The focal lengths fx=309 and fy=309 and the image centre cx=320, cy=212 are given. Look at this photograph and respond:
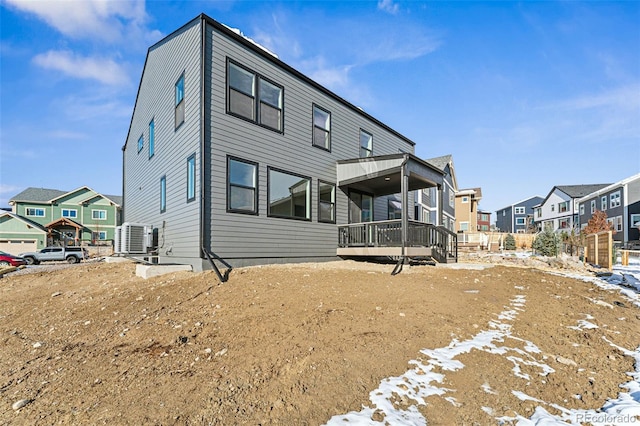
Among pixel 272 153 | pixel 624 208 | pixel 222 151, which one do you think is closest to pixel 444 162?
pixel 624 208

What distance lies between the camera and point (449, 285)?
714 cm

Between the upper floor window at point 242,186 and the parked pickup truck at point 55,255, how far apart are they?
779 inches

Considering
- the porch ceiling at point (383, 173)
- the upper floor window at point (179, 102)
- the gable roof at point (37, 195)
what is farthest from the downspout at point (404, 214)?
the gable roof at point (37, 195)

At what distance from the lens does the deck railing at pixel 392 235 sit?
32.7 feet

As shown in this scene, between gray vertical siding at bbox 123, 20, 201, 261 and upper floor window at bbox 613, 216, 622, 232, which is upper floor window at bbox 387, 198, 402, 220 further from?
upper floor window at bbox 613, 216, 622, 232

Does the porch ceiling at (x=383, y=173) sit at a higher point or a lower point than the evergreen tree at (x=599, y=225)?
higher

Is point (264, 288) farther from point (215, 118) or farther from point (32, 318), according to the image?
point (215, 118)

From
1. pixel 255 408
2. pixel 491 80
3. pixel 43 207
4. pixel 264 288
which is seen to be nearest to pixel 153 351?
pixel 255 408

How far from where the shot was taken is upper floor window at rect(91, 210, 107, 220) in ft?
116

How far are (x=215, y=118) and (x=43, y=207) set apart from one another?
38.0m

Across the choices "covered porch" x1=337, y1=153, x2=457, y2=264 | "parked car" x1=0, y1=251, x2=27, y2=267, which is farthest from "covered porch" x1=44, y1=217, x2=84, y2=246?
"covered porch" x1=337, y1=153, x2=457, y2=264

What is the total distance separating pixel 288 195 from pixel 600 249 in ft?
41.9

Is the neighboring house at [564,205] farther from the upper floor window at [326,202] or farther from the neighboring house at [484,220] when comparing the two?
the upper floor window at [326,202]

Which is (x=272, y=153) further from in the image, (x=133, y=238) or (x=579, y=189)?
(x=579, y=189)
